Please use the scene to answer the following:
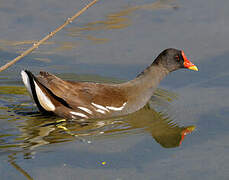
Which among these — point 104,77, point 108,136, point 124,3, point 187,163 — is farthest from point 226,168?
point 124,3

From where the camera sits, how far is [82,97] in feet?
23.5

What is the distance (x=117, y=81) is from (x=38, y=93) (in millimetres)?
1517

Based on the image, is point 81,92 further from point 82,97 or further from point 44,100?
point 44,100

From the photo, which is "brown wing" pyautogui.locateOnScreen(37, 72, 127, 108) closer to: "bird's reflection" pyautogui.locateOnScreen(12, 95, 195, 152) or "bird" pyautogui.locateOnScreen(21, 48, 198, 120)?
"bird" pyautogui.locateOnScreen(21, 48, 198, 120)

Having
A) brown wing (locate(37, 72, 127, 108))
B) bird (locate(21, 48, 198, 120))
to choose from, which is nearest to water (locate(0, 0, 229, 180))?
bird (locate(21, 48, 198, 120))

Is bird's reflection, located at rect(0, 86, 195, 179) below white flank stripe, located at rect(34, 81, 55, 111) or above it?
below

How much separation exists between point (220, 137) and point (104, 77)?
2.46 m

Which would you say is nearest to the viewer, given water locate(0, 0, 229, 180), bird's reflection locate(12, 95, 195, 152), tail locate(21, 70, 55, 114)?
water locate(0, 0, 229, 180)

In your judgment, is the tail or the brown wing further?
the brown wing

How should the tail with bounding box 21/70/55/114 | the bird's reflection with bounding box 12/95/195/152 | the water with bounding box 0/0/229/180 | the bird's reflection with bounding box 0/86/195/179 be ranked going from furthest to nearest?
1. the tail with bounding box 21/70/55/114
2. the bird's reflection with bounding box 12/95/195/152
3. the bird's reflection with bounding box 0/86/195/179
4. the water with bounding box 0/0/229/180

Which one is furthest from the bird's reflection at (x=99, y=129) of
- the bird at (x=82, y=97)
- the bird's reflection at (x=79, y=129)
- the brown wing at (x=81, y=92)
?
the brown wing at (x=81, y=92)

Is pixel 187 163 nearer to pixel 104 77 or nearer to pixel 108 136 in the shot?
pixel 108 136

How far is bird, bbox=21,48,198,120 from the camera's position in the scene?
7.01m

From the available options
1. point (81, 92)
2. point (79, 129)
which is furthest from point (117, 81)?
point (79, 129)
